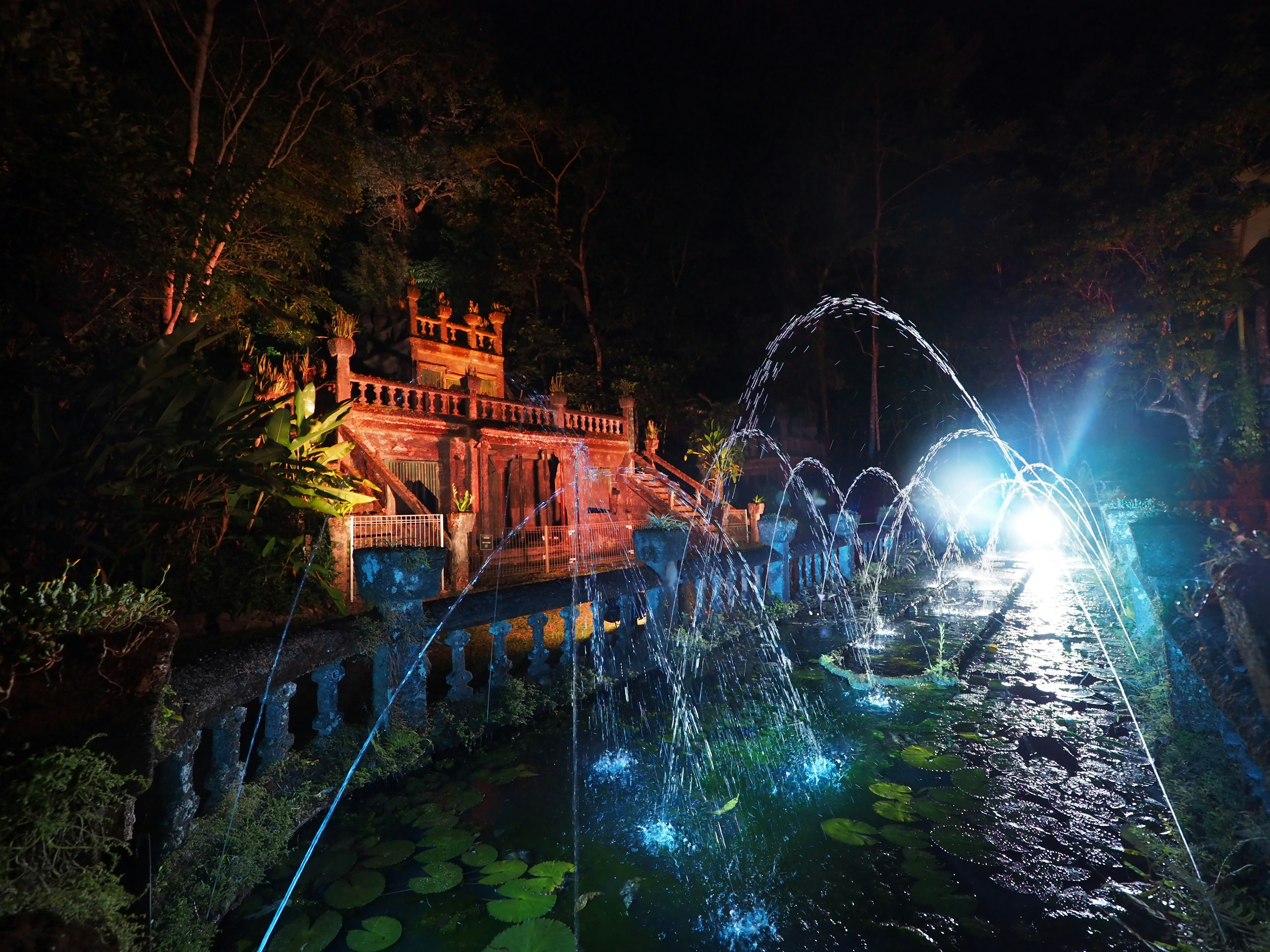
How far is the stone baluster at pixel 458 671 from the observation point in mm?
5820

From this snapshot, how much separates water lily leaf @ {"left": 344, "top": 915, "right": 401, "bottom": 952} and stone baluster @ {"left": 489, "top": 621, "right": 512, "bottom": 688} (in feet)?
9.57

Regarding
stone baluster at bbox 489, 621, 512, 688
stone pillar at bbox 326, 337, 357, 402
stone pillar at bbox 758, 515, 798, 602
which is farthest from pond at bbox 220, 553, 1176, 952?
stone pillar at bbox 326, 337, 357, 402

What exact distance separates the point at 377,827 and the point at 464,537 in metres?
7.19

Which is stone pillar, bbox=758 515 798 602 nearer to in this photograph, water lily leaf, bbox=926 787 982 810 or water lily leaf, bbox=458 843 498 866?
water lily leaf, bbox=926 787 982 810

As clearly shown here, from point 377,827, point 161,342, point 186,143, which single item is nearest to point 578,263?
point 186,143

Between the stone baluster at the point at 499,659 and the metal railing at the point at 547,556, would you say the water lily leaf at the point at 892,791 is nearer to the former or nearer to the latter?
the stone baluster at the point at 499,659

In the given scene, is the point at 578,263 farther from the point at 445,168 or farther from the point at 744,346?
the point at 744,346

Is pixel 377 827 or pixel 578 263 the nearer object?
pixel 377 827

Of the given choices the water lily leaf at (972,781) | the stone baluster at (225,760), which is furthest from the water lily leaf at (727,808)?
the stone baluster at (225,760)

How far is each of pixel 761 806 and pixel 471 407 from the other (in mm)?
14510

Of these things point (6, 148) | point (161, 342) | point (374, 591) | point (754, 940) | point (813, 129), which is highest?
point (813, 129)

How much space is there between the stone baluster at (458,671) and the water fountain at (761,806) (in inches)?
19.4

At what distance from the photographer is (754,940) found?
3.08 m

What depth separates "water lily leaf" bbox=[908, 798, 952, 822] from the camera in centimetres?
418
